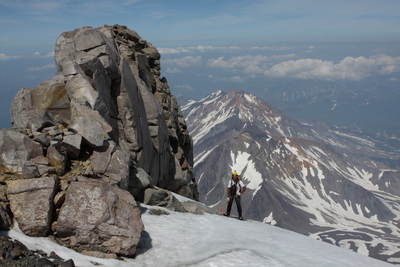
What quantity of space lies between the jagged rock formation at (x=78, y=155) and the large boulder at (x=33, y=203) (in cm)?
4

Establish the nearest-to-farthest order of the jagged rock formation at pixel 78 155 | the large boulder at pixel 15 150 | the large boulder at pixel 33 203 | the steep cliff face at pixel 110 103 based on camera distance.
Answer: the large boulder at pixel 33 203 → the jagged rock formation at pixel 78 155 → the large boulder at pixel 15 150 → the steep cliff face at pixel 110 103

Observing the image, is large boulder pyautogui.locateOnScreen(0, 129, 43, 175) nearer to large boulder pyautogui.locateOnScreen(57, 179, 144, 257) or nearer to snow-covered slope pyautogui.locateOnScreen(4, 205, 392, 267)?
large boulder pyautogui.locateOnScreen(57, 179, 144, 257)

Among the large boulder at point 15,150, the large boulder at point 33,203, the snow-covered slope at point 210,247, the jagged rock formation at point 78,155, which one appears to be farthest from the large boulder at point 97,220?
the large boulder at point 15,150

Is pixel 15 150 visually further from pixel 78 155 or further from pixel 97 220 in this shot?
pixel 97 220

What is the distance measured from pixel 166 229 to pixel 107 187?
4835 mm

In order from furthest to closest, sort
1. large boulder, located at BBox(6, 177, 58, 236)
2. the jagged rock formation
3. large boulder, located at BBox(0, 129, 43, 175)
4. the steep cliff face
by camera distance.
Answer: the steep cliff face
large boulder, located at BBox(0, 129, 43, 175)
the jagged rock formation
large boulder, located at BBox(6, 177, 58, 236)

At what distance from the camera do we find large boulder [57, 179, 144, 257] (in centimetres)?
1292

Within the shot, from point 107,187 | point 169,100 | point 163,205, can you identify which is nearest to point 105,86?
point 163,205

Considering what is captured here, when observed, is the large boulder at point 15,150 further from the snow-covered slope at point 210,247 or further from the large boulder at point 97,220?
the snow-covered slope at point 210,247

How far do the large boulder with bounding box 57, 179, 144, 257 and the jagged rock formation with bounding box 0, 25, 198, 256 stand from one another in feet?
0.13

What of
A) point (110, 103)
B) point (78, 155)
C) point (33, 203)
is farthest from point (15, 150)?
point (110, 103)

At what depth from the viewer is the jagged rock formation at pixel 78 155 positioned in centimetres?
1292

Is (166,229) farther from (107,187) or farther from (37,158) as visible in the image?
(37,158)

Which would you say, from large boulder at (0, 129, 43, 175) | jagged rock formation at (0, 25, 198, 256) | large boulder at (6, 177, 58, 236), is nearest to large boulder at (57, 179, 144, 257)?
jagged rock formation at (0, 25, 198, 256)
